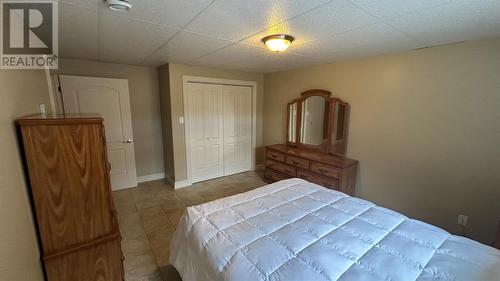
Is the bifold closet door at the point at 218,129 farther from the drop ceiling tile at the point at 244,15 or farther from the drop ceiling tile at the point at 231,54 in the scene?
the drop ceiling tile at the point at 244,15

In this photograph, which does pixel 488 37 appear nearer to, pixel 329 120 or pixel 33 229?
pixel 329 120

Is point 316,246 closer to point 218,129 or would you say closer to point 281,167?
point 281,167

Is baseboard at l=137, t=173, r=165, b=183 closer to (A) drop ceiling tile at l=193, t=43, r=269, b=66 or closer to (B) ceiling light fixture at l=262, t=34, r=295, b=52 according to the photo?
(A) drop ceiling tile at l=193, t=43, r=269, b=66

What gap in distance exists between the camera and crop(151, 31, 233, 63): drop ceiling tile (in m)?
2.05

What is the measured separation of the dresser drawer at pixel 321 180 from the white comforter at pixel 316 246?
1.11m

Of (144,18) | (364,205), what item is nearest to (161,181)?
(144,18)

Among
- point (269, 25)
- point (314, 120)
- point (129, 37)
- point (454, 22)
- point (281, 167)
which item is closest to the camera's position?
point (454, 22)

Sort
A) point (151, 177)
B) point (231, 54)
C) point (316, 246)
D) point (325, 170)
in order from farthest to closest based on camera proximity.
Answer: point (151, 177), point (325, 170), point (231, 54), point (316, 246)

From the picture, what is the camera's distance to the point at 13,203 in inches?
39.8

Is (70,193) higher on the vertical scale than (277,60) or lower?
lower

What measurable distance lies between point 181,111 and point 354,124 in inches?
109

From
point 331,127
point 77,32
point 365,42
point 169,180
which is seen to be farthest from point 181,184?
point 365,42

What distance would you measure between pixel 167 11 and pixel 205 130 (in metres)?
2.60

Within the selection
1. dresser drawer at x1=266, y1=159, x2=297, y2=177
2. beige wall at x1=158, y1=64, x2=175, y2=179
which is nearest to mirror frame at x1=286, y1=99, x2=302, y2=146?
dresser drawer at x1=266, y1=159, x2=297, y2=177
